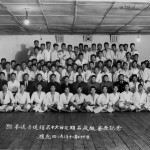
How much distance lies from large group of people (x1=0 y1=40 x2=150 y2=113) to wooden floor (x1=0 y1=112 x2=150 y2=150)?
0.55 m

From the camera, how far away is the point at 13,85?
327 inches

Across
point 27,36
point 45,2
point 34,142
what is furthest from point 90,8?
point 27,36

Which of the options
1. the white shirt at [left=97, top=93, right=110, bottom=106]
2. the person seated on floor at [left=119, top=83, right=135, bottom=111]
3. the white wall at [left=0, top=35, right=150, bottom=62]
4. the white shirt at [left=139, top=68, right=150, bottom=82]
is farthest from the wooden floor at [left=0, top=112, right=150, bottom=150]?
the white wall at [left=0, top=35, right=150, bottom=62]

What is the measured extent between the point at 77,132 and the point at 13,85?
4.01 m

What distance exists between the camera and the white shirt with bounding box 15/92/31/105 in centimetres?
772

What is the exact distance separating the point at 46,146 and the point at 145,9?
4573 mm

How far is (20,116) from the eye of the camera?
22.0 feet

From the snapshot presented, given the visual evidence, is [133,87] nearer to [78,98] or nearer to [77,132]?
[78,98]

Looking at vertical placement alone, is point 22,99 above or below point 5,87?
below

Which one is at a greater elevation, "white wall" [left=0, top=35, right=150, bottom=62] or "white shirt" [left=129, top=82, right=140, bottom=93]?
"white wall" [left=0, top=35, right=150, bottom=62]

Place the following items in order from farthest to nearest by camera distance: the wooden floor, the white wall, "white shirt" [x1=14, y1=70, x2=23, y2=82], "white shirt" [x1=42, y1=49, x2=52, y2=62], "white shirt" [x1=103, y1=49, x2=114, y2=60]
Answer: the white wall, "white shirt" [x1=103, y1=49, x2=114, y2=60], "white shirt" [x1=42, y1=49, x2=52, y2=62], "white shirt" [x1=14, y1=70, x2=23, y2=82], the wooden floor

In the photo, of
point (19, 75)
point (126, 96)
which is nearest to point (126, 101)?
point (126, 96)

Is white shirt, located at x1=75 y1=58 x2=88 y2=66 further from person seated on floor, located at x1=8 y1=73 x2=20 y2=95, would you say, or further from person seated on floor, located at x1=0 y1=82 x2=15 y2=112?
person seated on floor, located at x1=0 y1=82 x2=15 y2=112

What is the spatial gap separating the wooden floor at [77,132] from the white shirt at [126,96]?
845mm
